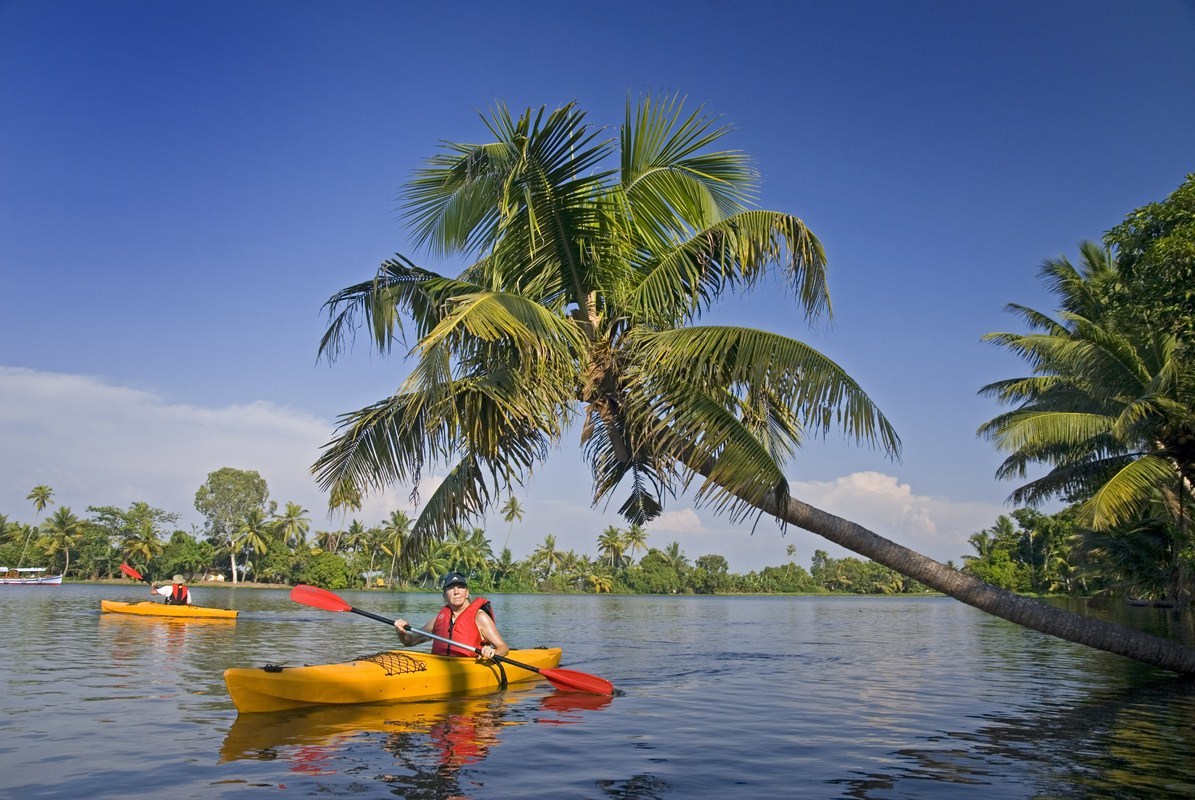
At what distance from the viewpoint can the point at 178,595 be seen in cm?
2488

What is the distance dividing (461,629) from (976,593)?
567 centimetres

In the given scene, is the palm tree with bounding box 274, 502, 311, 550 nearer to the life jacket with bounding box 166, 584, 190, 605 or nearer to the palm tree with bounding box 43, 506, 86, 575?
the palm tree with bounding box 43, 506, 86, 575

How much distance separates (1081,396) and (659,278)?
17.5 m

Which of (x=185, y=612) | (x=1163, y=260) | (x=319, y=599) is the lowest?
(x=185, y=612)

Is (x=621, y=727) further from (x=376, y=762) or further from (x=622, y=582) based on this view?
(x=622, y=582)

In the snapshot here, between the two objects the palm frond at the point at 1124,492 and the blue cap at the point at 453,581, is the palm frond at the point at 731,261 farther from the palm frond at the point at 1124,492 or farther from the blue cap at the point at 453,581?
the palm frond at the point at 1124,492

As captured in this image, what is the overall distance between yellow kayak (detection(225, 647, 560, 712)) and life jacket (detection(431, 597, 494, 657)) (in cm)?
30

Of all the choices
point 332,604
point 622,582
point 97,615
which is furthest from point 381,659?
point 622,582

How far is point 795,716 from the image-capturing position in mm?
9375

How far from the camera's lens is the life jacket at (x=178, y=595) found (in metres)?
24.8

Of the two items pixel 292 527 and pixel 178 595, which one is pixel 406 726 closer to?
pixel 178 595

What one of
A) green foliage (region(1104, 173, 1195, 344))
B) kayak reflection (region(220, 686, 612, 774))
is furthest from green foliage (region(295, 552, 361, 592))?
green foliage (region(1104, 173, 1195, 344))

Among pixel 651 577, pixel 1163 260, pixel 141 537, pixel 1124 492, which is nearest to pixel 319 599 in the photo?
pixel 1163 260

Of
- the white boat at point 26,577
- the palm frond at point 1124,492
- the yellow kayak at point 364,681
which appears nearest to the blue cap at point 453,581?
the yellow kayak at point 364,681
